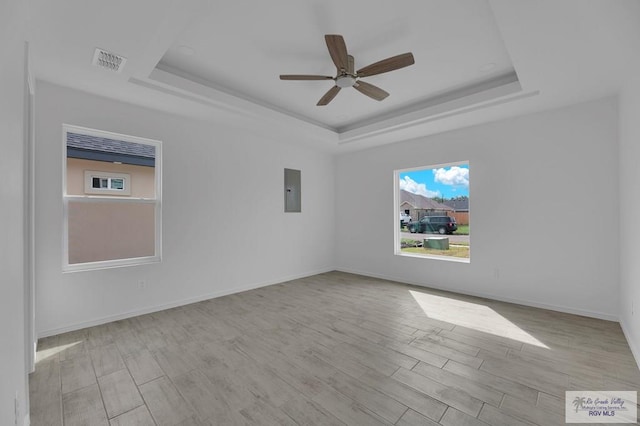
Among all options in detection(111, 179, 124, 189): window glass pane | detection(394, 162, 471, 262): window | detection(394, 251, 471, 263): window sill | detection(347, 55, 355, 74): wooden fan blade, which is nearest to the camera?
detection(347, 55, 355, 74): wooden fan blade

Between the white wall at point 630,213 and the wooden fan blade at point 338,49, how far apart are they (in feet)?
8.07

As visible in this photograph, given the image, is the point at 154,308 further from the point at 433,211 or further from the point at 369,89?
the point at 433,211

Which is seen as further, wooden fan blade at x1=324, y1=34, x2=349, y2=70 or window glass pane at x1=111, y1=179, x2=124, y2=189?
window glass pane at x1=111, y1=179, x2=124, y2=189

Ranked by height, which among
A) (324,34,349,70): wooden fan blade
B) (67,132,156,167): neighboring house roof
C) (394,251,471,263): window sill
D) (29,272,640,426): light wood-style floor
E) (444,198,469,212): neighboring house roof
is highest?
(324,34,349,70): wooden fan blade

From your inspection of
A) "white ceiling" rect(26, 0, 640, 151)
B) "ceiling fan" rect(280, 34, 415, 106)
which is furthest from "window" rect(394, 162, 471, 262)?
"ceiling fan" rect(280, 34, 415, 106)

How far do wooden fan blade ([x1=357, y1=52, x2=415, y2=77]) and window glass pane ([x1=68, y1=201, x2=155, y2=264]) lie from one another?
321cm

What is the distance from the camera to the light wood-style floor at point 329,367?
1.77m

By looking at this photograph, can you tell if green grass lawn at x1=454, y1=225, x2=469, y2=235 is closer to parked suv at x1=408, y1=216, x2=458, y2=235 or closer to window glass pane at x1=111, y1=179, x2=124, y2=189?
parked suv at x1=408, y1=216, x2=458, y2=235

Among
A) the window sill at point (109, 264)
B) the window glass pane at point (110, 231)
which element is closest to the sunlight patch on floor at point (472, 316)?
the window sill at point (109, 264)

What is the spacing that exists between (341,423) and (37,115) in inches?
156

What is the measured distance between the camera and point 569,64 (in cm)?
259

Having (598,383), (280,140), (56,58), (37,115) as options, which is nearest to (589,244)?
(598,383)

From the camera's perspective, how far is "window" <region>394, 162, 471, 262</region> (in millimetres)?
4586

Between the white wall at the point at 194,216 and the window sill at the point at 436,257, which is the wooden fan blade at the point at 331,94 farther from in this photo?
the window sill at the point at 436,257
